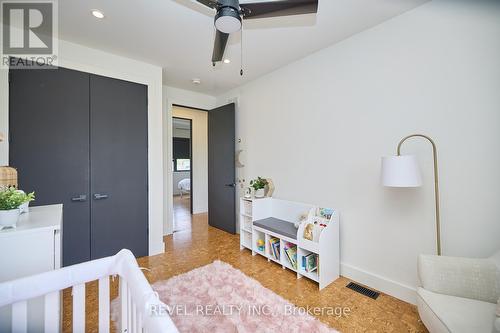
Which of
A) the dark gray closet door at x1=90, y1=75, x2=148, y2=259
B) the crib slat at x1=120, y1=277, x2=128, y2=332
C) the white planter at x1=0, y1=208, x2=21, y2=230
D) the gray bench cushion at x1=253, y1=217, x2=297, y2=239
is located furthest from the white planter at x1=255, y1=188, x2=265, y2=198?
the white planter at x1=0, y1=208, x2=21, y2=230

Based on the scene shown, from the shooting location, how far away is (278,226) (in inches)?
108

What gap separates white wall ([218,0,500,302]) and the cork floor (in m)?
0.28

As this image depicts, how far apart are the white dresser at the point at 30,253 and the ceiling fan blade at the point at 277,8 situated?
1.78m

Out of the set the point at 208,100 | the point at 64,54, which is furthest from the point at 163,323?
the point at 208,100

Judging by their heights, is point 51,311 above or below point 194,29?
below

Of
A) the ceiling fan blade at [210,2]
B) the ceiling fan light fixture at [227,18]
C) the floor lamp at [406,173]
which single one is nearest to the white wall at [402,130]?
the floor lamp at [406,173]

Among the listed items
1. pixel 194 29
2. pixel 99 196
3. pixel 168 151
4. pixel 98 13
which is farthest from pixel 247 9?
pixel 168 151

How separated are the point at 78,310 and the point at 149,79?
9.05 feet

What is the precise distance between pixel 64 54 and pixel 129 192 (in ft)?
5.67

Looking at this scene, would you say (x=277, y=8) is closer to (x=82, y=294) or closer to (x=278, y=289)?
(x=82, y=294)

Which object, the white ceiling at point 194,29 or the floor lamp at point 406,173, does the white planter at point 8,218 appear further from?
the floor lamp at point 406,173

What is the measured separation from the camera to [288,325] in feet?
5.27

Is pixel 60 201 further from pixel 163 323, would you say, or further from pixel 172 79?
pixel 163 323

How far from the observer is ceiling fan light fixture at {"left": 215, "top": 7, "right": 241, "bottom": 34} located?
50.6 inches
